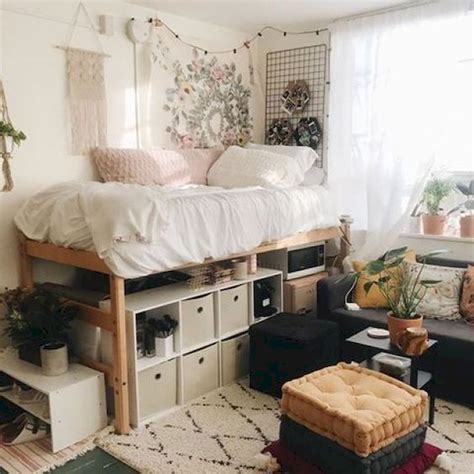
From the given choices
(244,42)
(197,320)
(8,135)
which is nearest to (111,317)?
(197,320)

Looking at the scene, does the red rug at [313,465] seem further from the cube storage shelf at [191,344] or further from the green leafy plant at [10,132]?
the green leafy plant at [10,132]

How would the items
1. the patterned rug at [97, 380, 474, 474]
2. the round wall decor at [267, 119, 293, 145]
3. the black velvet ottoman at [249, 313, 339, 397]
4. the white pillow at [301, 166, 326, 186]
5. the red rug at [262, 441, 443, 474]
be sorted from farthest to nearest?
the round wall decor at [267, 119, 293, 145] < the white pillow at [301, 166, 326, 186] < the black velvet ottoman at [249, 313, 339, 397] < the patterned rug at [97, 380, 474, 474] < the red rug at [262, 441, 443, 474]

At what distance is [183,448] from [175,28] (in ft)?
9.26

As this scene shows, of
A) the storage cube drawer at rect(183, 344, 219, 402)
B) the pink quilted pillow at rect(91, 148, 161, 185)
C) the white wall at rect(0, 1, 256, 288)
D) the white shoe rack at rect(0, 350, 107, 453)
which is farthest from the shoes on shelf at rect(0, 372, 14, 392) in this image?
the pink quilted pillow at rect(91, 148, 161, 185)

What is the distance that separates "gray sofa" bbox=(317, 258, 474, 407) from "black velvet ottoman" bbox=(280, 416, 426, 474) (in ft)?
2.24

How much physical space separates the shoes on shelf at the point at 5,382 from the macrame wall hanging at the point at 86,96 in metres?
1.37

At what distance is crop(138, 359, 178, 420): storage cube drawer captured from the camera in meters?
2.64

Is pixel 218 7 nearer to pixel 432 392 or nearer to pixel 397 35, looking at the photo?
pixel 397 35

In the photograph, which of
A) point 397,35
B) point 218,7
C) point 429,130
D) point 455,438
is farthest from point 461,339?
point 218,7

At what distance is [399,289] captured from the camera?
276cm

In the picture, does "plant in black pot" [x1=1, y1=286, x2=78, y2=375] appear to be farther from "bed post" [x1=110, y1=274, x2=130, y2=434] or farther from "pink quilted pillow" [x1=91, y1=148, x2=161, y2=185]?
"pink quilted pillow" [x1=91, y1=148, x2=161, y2=185]

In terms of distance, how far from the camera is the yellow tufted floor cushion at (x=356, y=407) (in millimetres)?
1891

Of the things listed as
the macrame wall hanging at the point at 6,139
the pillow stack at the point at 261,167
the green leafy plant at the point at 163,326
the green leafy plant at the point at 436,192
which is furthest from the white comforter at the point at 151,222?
the green leafy plant at the point at 436,192

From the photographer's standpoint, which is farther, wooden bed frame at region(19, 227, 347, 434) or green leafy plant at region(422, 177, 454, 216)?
green leafy plant at region(422, 177, 454, 216)
